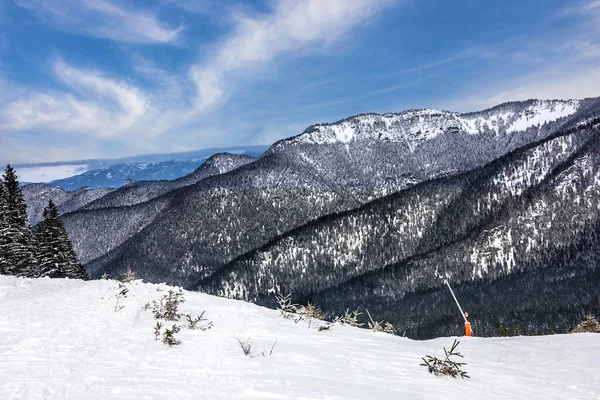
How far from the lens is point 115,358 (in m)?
6.86

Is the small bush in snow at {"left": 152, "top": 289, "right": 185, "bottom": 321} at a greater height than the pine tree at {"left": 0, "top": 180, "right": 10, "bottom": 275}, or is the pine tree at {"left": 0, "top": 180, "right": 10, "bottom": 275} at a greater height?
the pine tree at {"left": 0, "top": 180, "right": 10, "bottom": 275}

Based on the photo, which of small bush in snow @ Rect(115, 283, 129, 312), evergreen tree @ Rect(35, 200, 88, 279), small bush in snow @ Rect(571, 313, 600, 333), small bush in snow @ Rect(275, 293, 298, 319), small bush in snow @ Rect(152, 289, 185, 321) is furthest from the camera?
evergreen tree @ Rect(35, 200, 88, 279)

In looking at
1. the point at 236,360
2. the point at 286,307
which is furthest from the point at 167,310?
the point at 286,307

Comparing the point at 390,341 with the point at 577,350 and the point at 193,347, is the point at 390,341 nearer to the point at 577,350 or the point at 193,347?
the point at 577,350

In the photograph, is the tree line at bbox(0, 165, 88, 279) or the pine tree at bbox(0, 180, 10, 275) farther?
the tree line at bbox(0, 165, 88, 279)

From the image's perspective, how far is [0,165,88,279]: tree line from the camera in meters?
32.0

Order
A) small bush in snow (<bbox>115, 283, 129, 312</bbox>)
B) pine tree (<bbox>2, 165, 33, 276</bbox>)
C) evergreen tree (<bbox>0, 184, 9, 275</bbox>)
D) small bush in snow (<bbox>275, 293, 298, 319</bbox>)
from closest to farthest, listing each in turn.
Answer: small bush in snow (<bbox>115, 283, 129, 312</bbox>) < small bush in snow (<bbox>275, 293, 298, 319</bbox>) < evergreen tree (<bbox>0, 184, 9, 275</bbox>) < pine tree (<bbox>2, 165, 33, 276</bbox>)

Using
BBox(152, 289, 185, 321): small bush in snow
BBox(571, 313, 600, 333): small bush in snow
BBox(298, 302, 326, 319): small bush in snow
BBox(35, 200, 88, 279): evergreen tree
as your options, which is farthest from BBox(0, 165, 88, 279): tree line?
BBox(571, 313, 600, 333): small bush in snow

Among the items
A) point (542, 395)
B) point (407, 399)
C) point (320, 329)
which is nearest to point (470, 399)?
point (407, 399)

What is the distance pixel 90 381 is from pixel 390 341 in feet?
26.5

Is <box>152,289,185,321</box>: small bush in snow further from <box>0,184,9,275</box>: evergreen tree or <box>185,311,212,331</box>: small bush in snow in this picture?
<box>0,184,9,275</box>: evergreen tree

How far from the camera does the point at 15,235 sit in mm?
32781

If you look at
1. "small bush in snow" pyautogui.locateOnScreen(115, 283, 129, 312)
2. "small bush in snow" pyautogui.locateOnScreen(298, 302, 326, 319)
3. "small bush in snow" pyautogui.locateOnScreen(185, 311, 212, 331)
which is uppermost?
"small bush in snow" pyautogui.locateOnScreen(115, 283, 129, 312)

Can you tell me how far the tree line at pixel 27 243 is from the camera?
105ft
